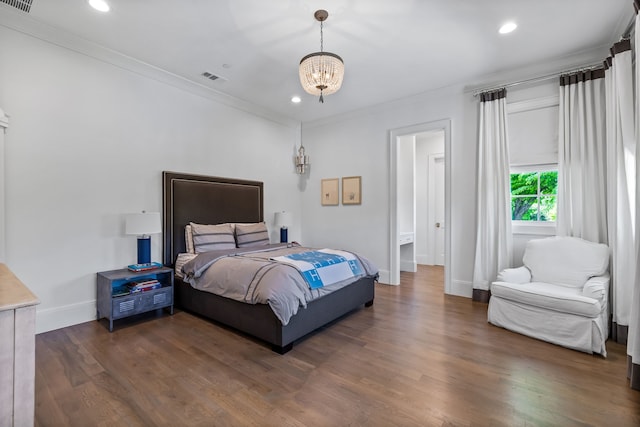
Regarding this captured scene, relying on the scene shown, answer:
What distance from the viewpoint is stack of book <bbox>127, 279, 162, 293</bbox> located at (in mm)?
3028

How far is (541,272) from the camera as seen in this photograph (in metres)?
3.09

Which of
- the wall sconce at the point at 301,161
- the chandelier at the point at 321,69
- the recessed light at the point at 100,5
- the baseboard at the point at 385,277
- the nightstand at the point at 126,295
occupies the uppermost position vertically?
the recessed light at the point at 100,5

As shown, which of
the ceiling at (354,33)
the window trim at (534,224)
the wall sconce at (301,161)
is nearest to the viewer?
the ceiling at (354,33)

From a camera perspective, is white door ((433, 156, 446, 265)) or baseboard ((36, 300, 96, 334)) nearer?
baseboard ((36, 300, 96, 334))

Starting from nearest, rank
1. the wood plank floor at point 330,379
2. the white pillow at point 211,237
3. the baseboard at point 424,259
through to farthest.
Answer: the wood plank floor at point 330,379 < the white pillow at point 211,237 < the baseboard at point 424,259

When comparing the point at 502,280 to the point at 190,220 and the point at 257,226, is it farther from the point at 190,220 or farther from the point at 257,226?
the point at 190,220

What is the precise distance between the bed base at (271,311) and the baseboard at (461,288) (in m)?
1.35

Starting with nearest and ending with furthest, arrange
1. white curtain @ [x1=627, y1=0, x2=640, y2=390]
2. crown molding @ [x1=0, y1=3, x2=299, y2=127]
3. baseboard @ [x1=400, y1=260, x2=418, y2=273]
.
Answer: white curtain @ [x1=627, y1=0, x2=640, y2=390] < crown molding @ [x1=0, y1=3, x2=299, y2=127] < baseboard @ [x1=400, y1=260, x2=418, y2=273]

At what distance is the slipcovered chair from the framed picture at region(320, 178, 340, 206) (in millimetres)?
3025

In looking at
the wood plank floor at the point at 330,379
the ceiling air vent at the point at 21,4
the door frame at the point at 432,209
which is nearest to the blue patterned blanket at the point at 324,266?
the wood plank floor at the point at 330,379

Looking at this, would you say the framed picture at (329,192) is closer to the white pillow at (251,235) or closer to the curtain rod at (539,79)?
the white pillow at (251,235)

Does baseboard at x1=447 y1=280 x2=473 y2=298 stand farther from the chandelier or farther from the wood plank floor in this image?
the chandelier

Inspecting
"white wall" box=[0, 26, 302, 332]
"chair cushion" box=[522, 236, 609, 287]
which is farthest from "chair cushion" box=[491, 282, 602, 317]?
"white wall" box=[0, 26, 302, 332]

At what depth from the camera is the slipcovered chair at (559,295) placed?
2402mm
